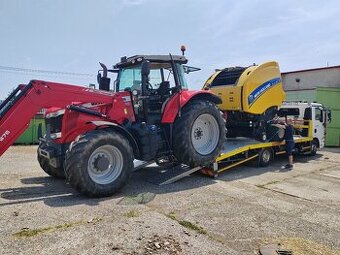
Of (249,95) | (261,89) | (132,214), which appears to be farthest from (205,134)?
(132,214)

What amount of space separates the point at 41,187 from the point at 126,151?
2.08 m

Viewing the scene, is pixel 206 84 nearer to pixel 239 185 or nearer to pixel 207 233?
pixel 239 185

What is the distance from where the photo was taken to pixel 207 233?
506 centimetres

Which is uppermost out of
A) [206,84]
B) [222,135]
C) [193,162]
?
[206,84]

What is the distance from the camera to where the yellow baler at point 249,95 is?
420 inches

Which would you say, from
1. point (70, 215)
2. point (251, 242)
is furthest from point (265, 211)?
point (70, 215)

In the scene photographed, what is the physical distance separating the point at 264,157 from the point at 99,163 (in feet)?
20.2

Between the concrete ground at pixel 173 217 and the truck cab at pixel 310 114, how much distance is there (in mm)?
5230

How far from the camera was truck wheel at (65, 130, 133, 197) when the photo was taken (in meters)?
6.31

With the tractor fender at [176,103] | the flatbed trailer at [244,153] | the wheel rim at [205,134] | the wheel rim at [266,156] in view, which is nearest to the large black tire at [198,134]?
the wheel rim at [205,134]

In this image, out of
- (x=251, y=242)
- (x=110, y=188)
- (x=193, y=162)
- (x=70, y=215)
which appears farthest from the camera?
(x=193, y=162)

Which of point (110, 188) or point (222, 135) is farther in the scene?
point (222, 135)

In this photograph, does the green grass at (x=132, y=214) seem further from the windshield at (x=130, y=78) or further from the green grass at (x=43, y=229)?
the windshield at (x=130, y=78)

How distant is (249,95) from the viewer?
35.0ft
